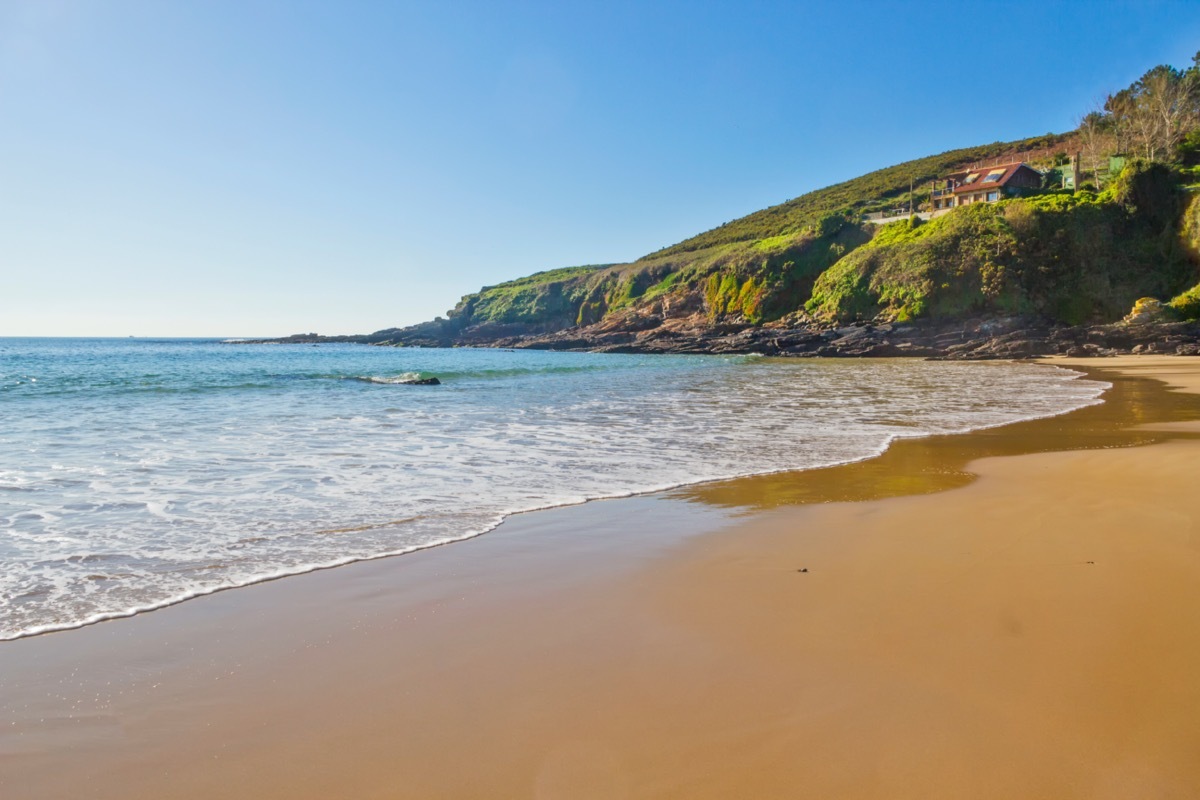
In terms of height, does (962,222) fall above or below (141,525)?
above

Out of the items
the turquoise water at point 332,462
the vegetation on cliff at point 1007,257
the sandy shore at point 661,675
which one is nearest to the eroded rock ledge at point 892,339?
the vegetation on cliff at point 1007,257

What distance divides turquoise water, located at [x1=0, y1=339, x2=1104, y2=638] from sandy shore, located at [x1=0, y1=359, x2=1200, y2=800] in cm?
72

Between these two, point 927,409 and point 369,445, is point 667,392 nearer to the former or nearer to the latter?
point 927,409

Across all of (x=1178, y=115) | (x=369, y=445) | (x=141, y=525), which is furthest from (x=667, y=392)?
(x=1178, y=115)

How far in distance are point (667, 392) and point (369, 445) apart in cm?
1115

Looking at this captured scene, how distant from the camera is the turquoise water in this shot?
4566 mm

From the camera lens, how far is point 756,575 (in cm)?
419

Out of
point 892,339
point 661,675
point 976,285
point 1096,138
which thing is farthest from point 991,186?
point 661,675

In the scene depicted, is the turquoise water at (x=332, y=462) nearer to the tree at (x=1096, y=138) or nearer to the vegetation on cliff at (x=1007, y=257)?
the vegetation on cliff at (x=1007, y=257)

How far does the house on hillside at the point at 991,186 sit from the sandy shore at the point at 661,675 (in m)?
58.8

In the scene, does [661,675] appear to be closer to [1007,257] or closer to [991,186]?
[1007,257]

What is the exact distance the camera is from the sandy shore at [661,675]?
221 cm

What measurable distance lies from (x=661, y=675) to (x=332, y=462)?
646cm

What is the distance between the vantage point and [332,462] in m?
8.25
